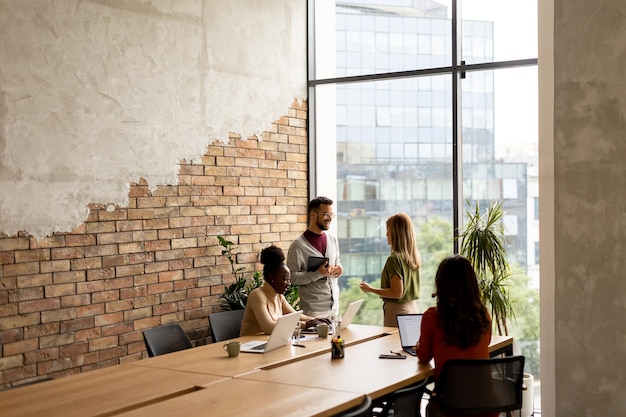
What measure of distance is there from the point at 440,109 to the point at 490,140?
0.59 m

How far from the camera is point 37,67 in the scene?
18.2 feet

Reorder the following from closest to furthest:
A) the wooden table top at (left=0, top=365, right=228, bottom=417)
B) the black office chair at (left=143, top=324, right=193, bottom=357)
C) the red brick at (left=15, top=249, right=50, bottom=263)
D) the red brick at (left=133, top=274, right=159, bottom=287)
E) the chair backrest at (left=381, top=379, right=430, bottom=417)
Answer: the wooden table top at (left=0, top=365, right=228, bottom=417)
the chair backrest at (left=381, top=379, right=430, bottom=417)
the black office chair at (left=143, top=324, right=193, bottom=357)
the red brick at (left=15, top=249, right=50, bottom=263)
the red brick at (left=133, top=274, right=159, bottom=287)

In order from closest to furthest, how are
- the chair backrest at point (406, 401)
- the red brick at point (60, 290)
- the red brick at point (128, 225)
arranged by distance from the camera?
the chair backrest at point (406, 401) < the red brick at point (60, 290) < the red brick at point (128, 225)

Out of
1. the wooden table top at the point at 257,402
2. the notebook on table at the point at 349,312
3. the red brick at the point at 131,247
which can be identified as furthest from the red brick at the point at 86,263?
the wooden table top at the point at 257,402

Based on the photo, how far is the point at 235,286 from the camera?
23.4 ft

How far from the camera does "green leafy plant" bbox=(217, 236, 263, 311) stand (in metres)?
7.00

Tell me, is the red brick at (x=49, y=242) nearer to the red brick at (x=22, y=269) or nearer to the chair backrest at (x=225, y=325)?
the red brick at (x=22, y=269)

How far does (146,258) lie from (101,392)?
248cm

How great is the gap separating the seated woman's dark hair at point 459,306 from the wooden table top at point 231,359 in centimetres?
102

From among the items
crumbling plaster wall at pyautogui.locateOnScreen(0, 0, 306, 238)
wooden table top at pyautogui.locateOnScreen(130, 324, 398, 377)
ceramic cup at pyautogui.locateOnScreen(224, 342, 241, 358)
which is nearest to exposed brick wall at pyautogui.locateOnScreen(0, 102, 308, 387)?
crumbling plaster wall at pyautogui.locateOnScreen(0, 0, 306, 238)

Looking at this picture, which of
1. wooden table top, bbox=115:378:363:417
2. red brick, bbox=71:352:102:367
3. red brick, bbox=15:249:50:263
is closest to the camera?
wooden table top, bbox=115:378:363:417

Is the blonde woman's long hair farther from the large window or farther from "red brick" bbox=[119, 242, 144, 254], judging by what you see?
"red brick" bbox=[119, 242, 144, 254]

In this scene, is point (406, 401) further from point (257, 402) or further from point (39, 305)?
point (39, 305)

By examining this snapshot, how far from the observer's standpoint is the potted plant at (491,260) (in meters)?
6.55
